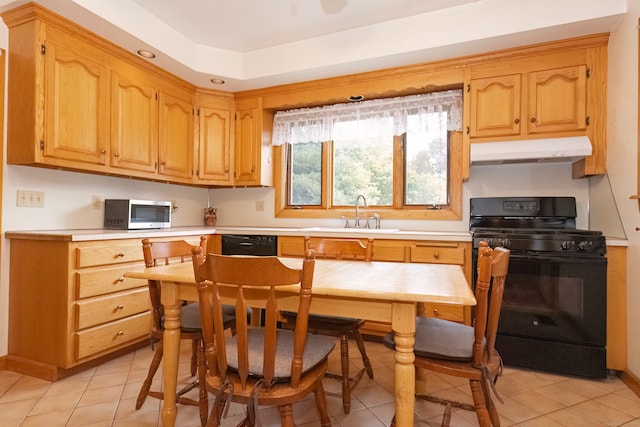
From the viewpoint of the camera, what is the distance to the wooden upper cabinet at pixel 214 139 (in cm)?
341

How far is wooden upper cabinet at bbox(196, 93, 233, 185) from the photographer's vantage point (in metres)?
3.41

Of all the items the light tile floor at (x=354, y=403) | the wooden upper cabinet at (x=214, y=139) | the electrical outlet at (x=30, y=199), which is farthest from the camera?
the wooden upper cabinet at (x=214, y=139)

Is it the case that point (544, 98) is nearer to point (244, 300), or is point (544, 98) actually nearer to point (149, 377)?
point (244, 300)

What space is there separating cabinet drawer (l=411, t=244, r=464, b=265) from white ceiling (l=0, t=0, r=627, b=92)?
1.47m

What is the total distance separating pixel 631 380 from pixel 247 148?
3.34 m

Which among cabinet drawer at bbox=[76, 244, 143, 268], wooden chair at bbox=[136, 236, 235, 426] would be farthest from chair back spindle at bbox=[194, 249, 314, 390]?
cabinet drawer at bbox=[76, 244, 143, 268]

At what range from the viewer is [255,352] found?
1293 mm

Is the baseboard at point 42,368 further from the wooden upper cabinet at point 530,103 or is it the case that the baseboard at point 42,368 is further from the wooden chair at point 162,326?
the wooden upper cabinet at point 530,103

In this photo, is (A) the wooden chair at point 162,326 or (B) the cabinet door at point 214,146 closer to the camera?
(A) the wooden chair at point 162,326

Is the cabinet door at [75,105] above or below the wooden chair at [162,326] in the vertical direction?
above

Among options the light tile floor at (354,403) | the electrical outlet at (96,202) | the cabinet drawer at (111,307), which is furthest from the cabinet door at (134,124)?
the light tile floor at (354,403)

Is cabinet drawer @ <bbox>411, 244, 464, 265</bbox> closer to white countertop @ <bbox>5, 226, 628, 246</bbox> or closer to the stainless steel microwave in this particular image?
white countertop @ <bbox>5, 226, 628, 246</bbox>

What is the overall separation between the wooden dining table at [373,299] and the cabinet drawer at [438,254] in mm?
956

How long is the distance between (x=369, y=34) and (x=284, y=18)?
67cm
